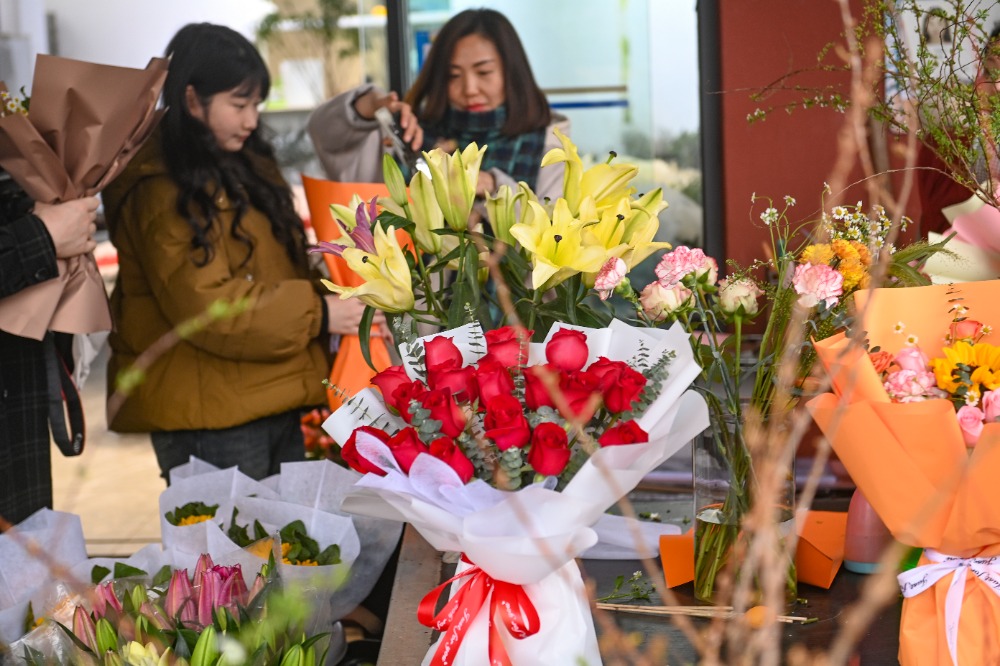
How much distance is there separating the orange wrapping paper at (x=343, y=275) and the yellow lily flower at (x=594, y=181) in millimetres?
992

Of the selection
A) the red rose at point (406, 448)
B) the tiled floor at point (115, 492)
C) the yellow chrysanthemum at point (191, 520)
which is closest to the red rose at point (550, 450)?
the red rose at point (406, 448)

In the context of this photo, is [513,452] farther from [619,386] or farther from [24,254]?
[24,254]

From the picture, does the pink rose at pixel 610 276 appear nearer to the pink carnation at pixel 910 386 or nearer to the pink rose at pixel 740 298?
the pink rose at pixel 740 298

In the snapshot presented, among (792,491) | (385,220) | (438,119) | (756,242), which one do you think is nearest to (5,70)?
(438,119)

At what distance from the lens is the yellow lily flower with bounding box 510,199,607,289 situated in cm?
116

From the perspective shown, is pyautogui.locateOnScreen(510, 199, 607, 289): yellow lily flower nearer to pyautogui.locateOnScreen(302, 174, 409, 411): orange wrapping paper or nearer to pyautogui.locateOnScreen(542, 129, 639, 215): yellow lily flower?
pyautogui.locateOnScreen(542, 129, 639, 215): yellow lily flower

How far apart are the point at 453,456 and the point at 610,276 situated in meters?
0.32

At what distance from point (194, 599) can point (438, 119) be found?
1633 mm

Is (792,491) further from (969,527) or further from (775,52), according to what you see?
(775,52)

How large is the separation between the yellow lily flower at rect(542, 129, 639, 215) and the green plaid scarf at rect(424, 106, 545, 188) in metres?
1.26

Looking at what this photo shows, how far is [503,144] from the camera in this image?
98.3 inches

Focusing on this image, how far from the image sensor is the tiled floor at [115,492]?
386 centimetres

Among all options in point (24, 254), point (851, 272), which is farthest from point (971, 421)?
point (24, 254)

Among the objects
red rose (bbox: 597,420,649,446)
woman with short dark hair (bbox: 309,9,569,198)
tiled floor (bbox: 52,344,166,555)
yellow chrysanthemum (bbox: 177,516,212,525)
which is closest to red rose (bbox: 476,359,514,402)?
red rose (bbox: 597,420,649,446)
